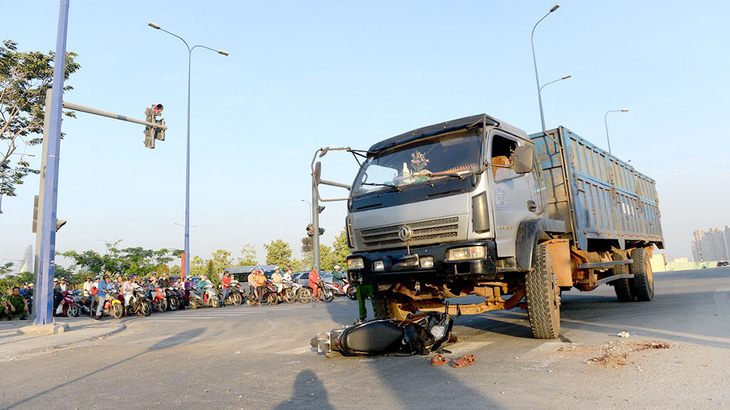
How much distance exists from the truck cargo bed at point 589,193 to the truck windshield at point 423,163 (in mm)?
2311

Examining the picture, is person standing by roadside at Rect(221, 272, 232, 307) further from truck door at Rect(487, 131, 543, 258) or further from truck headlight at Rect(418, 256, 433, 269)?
truck headlight at Rect(418, 256, 433, 269)

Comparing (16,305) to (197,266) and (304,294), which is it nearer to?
(304,294)

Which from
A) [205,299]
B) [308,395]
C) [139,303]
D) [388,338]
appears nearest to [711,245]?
[205,299]

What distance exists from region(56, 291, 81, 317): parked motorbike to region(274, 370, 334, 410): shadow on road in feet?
53.8

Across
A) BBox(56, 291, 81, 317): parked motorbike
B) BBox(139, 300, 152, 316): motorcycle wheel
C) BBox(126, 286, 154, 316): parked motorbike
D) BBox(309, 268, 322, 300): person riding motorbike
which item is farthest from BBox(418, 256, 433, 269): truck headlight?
BBox(56, 291, 81, 317): parked motorbike

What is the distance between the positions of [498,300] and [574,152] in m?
3.54

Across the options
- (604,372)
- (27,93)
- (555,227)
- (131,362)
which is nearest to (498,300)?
(555,227)

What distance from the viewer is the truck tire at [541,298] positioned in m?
5.98

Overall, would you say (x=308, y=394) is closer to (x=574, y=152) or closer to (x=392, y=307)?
(x=392, y=307)

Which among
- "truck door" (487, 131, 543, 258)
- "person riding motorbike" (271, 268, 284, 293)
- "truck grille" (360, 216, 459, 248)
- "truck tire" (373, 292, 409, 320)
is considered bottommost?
"truck tire" (373, 292, 409, 320)

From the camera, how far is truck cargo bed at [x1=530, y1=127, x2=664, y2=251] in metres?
7.88

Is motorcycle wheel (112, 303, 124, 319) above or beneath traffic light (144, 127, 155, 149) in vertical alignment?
beneath

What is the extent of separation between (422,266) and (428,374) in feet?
4.59

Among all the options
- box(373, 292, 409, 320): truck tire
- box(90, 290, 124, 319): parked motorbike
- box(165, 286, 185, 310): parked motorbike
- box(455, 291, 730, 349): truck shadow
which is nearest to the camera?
box(455, 291, 730, 349): truck shadow
